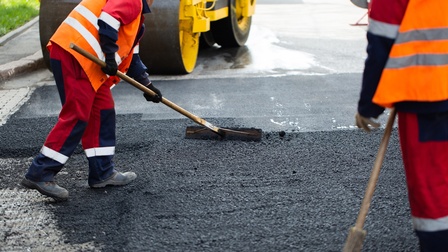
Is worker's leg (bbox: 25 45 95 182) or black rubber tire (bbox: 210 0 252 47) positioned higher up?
worker's leg (bbox: 25 45 95 182)

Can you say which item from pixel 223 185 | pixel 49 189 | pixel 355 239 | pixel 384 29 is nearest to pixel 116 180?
pixel 49 189

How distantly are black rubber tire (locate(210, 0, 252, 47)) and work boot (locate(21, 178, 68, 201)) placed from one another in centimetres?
572

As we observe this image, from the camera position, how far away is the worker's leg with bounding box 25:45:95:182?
427 centimetres

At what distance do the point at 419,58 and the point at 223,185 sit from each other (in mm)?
1886

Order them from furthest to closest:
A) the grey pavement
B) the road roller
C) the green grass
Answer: the green grass, the grey pavement, the road roller

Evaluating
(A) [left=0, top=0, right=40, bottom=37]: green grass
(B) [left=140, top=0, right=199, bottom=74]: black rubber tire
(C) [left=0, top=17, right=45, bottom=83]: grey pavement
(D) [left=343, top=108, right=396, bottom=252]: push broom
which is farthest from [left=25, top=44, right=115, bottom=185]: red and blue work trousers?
(A) [left=0, top=0, right=40, bottom=37]: green grass

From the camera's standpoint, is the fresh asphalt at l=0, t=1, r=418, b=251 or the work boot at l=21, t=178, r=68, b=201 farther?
the work boot at l=21, t=178, r=68, b=201

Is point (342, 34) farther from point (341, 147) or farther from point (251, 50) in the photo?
point (341, 147)

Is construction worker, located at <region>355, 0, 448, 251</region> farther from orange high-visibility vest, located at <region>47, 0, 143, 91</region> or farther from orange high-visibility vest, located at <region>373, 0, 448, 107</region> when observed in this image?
orange high-visibility vest, located at <region>47, 0, 143, 91</region>

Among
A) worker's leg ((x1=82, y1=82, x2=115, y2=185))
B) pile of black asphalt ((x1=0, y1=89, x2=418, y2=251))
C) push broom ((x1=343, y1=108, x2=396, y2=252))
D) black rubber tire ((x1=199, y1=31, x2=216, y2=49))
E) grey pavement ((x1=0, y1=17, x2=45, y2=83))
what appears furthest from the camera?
black rubber tire ((x1=199, y1=31, x2=216, y2=49))

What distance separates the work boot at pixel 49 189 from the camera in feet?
14.0

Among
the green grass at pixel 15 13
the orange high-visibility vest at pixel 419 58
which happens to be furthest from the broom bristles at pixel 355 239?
the green grass at pixel 15 13

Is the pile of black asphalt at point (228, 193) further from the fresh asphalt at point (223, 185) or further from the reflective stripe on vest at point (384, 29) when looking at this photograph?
the reflective stripe on vest at point (384, 29)

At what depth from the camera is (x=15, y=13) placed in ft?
39.7
